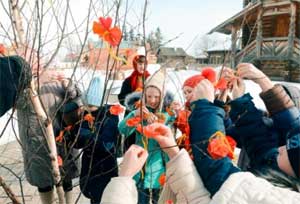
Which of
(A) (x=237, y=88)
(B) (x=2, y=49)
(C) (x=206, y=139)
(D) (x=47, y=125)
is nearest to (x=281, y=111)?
(A) (x=237, y=88)

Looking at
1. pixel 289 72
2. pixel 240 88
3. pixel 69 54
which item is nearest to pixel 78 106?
pixel 69 54

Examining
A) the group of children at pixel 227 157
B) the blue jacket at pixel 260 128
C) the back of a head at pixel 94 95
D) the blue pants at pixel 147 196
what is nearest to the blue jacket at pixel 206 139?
the group of children at pixel 227 157

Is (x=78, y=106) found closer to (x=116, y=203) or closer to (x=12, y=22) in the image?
(x=12, y=22)

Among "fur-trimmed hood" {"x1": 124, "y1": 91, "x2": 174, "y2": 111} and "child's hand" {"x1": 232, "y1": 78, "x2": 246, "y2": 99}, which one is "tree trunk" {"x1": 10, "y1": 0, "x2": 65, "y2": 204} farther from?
"fur-trimmed hood" {"x1": 124, "y1": 91, "x2": 174, "y2": 111}

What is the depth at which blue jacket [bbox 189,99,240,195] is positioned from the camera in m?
1.05

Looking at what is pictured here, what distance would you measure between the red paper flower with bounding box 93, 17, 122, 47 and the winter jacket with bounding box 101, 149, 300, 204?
1.90 feet

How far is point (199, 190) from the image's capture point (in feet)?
3.47

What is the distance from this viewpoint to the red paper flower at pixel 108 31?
4.26 ft

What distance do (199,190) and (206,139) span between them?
20 cm

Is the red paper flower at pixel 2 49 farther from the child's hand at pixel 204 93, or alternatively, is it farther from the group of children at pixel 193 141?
the child's hand at pixel 204 93

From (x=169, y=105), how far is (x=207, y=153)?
4.27 feet

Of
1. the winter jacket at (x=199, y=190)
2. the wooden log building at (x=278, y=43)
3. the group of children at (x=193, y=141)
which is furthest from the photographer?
the wooden log building at (x=278, y=43)

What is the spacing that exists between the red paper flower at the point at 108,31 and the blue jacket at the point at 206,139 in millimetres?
454

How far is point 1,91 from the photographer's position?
1.36 m
